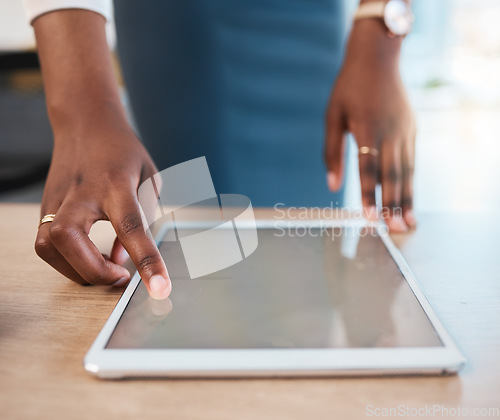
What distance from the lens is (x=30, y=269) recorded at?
489 mm

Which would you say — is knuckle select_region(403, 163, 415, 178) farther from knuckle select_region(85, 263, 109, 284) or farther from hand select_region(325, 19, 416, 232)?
knuckle select_region(85, 263, 109, 284)

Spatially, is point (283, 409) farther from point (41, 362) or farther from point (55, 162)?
point (55, 162)

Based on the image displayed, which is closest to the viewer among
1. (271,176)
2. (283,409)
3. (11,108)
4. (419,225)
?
(283,409)

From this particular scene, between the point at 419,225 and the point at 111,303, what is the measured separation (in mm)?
410

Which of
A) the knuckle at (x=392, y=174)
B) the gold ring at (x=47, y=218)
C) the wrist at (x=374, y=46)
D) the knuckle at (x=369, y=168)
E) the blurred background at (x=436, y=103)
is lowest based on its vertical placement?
the blurred background at (x=436, y=103)

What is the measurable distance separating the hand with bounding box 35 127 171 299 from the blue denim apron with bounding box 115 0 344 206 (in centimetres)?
36

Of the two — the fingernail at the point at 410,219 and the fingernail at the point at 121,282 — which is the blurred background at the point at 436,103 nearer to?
the fingernail at the point at 410,219

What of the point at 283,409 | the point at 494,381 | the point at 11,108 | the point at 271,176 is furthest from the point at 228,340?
the point at 11,108

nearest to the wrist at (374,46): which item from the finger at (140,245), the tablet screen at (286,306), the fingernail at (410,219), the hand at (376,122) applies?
the hand at (376,122)

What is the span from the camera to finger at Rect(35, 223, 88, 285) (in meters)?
0.43

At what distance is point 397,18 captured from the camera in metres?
0.69

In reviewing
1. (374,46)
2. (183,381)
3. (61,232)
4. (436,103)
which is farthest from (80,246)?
(436,103)

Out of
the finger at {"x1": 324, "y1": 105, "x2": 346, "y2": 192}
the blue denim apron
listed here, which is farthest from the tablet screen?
the blue denim apron

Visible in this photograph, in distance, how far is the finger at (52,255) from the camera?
430mm
